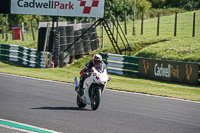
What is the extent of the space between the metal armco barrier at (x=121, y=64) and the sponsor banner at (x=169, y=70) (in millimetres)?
553

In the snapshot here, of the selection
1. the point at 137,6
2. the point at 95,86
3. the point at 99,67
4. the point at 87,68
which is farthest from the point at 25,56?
the point at 137,6

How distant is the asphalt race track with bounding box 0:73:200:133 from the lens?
25.0 ft

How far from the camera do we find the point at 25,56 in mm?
24734

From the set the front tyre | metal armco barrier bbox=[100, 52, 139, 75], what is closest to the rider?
the front tyre

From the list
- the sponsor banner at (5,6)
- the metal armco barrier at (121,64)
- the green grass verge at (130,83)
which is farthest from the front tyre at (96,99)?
the sponsor banner at (5,6)

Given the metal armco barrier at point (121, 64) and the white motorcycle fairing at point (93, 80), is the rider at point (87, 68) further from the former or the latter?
the metal armco barrier at point (121, 64)

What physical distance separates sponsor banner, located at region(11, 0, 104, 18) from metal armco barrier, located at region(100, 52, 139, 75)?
3329 mm

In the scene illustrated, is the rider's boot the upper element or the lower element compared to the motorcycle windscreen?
lower

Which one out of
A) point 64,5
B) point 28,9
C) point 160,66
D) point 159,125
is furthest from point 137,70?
point 159,125

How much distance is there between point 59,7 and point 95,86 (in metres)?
15.0

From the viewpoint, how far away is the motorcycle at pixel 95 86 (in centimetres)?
930

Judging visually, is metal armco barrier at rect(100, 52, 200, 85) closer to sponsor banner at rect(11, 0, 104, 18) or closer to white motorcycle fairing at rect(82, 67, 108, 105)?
sponsor banner at rect(11, 0, 104, 18)

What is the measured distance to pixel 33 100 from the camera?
1076 centimetres

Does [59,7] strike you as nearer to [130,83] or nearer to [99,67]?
[130,83]
